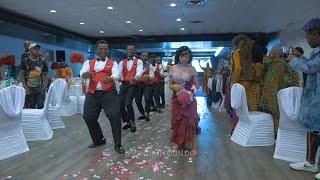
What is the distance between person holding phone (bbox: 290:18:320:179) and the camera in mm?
3021

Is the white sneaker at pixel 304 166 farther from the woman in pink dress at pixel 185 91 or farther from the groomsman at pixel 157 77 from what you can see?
the groomsman at pixel 157 77

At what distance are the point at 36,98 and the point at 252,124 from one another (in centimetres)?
324

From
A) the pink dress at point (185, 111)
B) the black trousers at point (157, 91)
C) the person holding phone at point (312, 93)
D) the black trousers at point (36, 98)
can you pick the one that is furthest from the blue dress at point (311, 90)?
the black trousers at point (157, 91)

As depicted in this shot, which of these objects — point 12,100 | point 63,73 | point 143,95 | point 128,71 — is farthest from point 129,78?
point 63,73

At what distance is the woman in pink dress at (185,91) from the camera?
3916 millimetres

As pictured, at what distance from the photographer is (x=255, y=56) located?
4.69 metres

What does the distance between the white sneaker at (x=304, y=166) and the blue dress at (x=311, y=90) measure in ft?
1.35

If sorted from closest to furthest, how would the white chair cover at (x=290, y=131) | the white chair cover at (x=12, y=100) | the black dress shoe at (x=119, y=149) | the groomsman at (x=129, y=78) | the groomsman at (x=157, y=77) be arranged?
the white chair cover at (x=290, y=131) < the white chair cover at (x=12, y=100) < the black dress shoe at (x=119, y=149) < the groomsman at (x=129, y=78) < the groomsman at (x=157, y=77)

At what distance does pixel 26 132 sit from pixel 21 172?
4.97ft

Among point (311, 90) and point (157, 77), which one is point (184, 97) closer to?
point (311, 90)

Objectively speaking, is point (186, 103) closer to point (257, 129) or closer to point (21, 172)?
point (257, 129)

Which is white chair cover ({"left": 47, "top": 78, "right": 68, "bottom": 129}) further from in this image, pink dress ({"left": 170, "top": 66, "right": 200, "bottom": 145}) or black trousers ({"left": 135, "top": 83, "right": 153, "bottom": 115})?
→ pink dress ({"left": 170, "top": 66, "right": 200, "bottom": 145})

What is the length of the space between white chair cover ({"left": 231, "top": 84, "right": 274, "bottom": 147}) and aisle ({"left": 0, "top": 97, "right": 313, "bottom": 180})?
17 centimetres

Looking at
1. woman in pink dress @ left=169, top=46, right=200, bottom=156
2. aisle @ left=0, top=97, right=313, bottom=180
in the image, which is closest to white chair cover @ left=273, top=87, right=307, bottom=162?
aisle @ left=0, top=97, right=313, bottom=180
